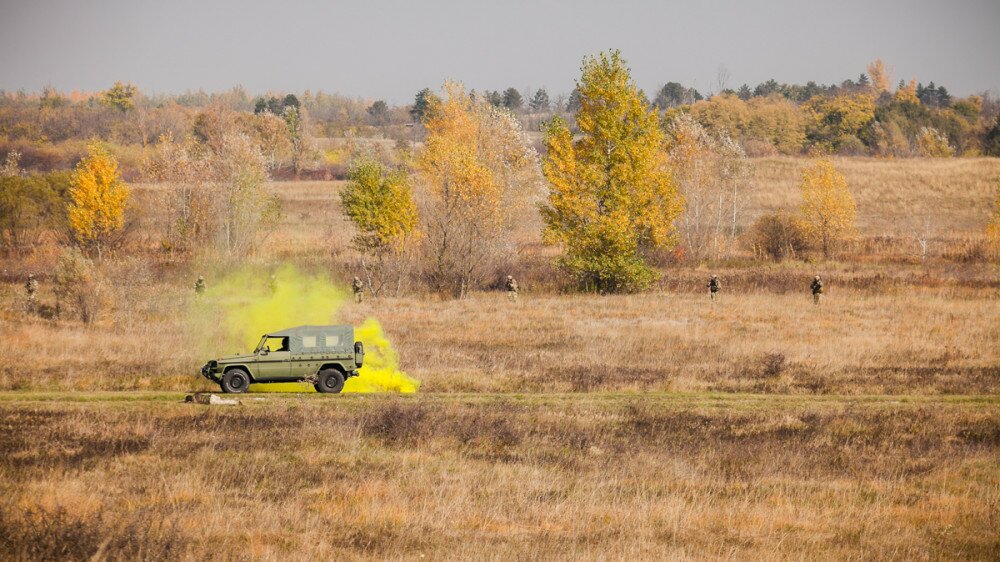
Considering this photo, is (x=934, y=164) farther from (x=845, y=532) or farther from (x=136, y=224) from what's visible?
(x=845, y=532)

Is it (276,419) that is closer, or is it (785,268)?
(276,419)

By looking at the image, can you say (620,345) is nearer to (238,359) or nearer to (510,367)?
(510,367)

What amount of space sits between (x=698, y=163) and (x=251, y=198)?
120ft

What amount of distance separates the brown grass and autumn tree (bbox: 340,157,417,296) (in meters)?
27.6

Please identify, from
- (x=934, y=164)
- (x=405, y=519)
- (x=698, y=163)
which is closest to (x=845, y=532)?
(x=405, y=519)

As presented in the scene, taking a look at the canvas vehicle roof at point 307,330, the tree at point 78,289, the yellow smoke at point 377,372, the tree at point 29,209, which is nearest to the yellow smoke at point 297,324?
the yellow smoke at point 377,372

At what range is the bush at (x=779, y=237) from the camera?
70375 mm

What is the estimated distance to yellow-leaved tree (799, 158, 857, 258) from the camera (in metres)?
69.8

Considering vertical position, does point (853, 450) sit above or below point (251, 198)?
below

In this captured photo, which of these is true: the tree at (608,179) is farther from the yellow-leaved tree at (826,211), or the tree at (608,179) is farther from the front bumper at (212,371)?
the front bumper at (212,371)

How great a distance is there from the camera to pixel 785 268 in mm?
63344

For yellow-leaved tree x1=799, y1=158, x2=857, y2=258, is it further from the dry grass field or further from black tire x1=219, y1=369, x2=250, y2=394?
black tire x1=219, y1=369, x2=250, y2=394

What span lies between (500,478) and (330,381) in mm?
8283

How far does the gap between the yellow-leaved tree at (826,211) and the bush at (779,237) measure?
3.04 ft
